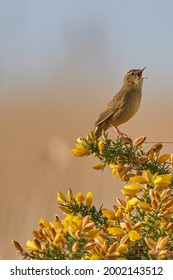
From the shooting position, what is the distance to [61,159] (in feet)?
12.9

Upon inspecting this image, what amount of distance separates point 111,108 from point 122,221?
2551 mm

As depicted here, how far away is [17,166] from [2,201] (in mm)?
1359

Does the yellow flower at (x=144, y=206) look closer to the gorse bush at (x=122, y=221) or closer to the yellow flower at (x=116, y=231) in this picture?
the gorse bush at (x=122, y=221)

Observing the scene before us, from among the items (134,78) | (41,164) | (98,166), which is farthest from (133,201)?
(134,78)

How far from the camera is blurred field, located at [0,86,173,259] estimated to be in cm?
383

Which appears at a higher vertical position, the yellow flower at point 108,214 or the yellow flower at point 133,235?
the yellow flower at point 108,214

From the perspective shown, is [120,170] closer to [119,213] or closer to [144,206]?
[119,213]

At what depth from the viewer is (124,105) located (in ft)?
16.5

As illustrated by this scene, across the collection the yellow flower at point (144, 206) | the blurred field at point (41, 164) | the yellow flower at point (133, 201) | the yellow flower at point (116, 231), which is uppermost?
the blurred field at point (41, 164)

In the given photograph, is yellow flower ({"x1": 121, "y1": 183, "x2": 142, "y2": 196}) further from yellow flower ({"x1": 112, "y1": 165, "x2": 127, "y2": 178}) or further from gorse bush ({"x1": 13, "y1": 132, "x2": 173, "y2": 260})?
yellow flower ({"x1": 112, "y1": 165, "x2": 127, "y2": 178})

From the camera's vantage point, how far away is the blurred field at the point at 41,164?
3830 millimetres

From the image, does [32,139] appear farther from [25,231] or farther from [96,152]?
[96,152]

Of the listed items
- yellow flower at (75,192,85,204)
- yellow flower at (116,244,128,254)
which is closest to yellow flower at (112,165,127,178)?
yellow flower at (75,192,85,204)

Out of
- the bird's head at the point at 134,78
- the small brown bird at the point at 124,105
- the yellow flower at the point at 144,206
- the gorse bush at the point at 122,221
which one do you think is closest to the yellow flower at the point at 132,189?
the gorse bush at the point at 122,221
